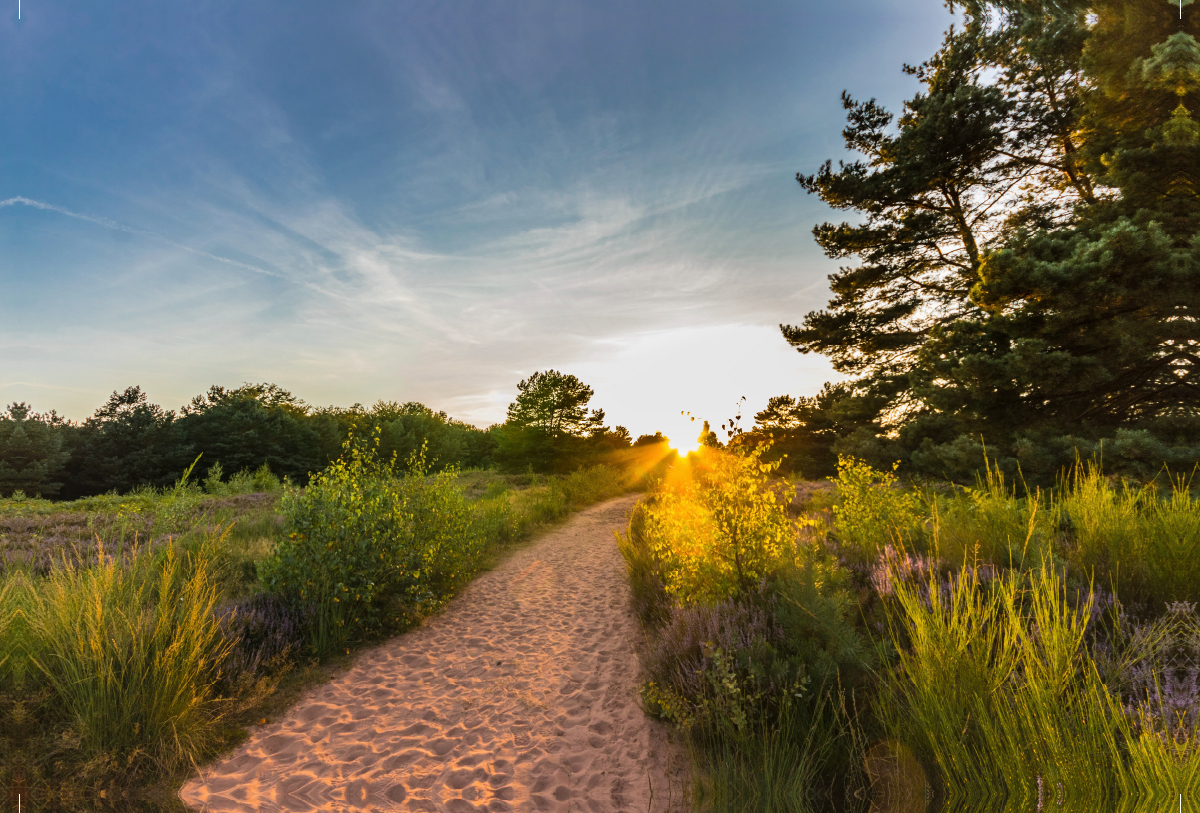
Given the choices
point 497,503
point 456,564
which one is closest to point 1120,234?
point 456,564

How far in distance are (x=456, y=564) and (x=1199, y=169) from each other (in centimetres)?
1538

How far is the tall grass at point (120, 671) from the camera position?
315 centimetres

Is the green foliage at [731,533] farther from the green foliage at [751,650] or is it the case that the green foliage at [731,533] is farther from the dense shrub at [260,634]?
the dense shrub at [260,634]

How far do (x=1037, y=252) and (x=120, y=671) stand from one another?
14.3 metres

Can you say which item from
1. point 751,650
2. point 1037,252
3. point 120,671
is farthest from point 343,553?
point 1037,252

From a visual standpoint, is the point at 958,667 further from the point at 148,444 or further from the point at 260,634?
the point at 148,444

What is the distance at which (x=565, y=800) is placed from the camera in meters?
3.28

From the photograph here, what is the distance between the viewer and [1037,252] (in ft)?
30.7

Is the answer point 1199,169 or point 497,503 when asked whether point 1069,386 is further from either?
point 497,503

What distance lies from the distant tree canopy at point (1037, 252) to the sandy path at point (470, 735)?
30.9 ft

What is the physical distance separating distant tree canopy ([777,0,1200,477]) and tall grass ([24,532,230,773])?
1256cm

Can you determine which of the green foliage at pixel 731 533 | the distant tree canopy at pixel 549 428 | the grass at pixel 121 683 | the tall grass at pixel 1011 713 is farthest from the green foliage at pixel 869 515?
the distant tree canopy at pixel 549 428

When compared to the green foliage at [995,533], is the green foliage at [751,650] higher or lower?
lower

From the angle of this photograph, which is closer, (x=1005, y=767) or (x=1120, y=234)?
(x=1005, y=767)
